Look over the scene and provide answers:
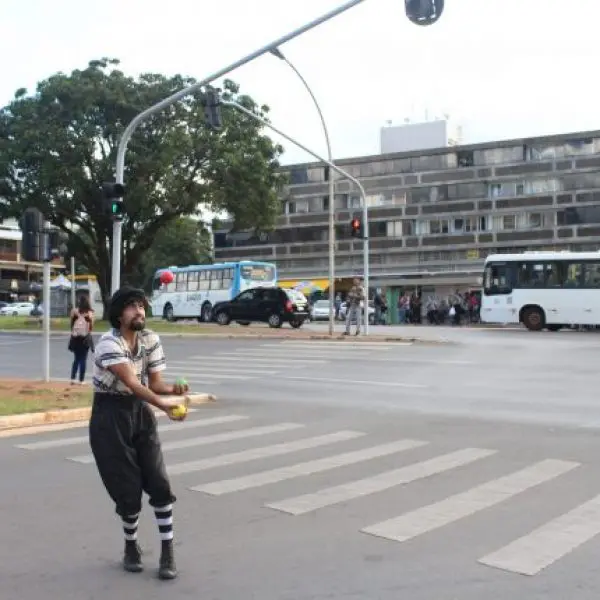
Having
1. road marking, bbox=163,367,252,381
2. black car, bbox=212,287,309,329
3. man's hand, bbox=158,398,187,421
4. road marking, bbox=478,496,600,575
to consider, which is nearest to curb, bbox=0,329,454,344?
black car, bbox=212,287,309,329

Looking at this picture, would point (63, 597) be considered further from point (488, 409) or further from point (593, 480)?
point (488, 409)

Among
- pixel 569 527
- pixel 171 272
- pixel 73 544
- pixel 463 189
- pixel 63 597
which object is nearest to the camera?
pixel 63 597

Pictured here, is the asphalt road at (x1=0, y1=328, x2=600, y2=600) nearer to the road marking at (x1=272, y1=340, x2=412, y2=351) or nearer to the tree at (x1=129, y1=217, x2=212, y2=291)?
the road marking at (x1=272, y1=340, x2=412, y2=351)

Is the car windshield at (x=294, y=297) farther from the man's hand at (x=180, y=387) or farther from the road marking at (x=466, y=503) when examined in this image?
the man's hand at (x=180, y=387)

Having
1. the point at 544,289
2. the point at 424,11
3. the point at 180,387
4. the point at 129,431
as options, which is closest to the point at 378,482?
the point at 180,387

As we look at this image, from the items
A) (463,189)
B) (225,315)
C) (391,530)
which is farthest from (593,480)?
(463,189)

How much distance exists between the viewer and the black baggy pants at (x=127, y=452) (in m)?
4.87

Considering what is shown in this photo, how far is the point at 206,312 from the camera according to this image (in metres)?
42.5

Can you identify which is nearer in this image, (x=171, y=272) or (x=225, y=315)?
(x=225, y=315)

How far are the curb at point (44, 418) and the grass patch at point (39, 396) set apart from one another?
0.18 m

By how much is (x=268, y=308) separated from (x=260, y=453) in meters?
25.8

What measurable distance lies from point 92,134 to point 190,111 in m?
4.32

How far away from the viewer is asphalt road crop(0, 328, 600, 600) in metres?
4.80

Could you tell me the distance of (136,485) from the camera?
4.90m
